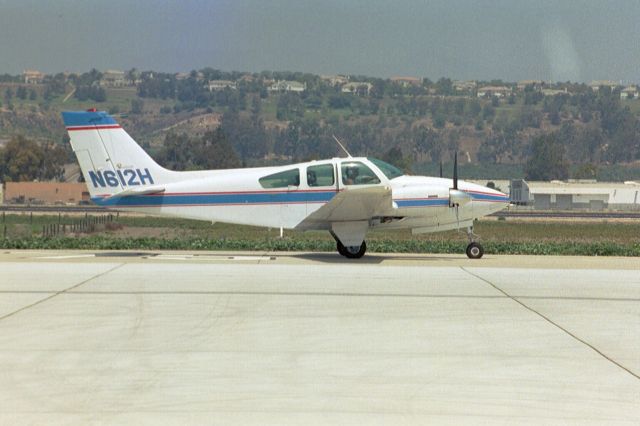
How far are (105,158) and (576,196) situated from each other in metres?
87.6

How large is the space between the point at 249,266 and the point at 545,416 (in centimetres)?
1105

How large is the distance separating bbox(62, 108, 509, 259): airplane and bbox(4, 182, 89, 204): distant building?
261 ft

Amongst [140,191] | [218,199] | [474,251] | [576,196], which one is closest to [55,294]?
[140,191]

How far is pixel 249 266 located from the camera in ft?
56.6

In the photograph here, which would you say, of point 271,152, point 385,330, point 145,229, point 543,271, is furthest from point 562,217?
point 271,152

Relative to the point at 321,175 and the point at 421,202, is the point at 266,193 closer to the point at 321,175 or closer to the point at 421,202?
the point at 321,175

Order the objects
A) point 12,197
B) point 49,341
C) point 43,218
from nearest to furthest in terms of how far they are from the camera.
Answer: point 49,341
point 43,218
point 12,197

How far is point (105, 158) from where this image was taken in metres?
20.0

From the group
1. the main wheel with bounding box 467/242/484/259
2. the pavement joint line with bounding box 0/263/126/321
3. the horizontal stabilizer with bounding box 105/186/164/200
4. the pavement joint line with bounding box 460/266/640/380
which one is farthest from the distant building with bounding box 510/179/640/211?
the pavement joint line with bounding box 0/263/126/321

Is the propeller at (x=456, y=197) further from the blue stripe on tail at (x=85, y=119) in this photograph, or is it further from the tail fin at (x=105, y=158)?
the blue stripe on tail at (x=85, y=119)

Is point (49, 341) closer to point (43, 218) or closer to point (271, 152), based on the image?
point (43, 218)

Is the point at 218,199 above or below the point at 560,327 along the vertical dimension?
above

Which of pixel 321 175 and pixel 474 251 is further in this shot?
pixel 474 251

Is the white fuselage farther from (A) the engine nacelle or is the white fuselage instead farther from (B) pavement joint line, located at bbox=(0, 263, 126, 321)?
(B) pavement joint line, located at bbox=(0, 263, 126, 321)
